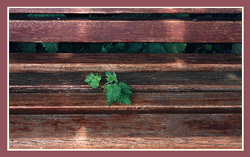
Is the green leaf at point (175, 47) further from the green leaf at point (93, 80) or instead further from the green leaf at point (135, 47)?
the green leaf at point (93, 80)

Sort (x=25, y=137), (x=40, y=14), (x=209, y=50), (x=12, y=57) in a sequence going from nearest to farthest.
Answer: (x=25, y=137) < (x=12, y=57) < (x=40, y=14) < (x=209, y=50)

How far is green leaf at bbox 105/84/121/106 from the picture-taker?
1426mm

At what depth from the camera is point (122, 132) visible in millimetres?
1457

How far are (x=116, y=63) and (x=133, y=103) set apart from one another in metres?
0.44

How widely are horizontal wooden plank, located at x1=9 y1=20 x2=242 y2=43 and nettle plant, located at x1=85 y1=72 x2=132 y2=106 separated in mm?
491

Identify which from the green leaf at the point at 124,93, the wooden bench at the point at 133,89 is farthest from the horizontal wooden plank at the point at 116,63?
the green leaf at the point at 124,93

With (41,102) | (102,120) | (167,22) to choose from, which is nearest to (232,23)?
(167,22)

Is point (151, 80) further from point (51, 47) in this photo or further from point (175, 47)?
point (51, 47)

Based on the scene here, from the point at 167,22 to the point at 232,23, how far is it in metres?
0.64

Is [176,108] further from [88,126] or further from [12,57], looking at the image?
[12,57]

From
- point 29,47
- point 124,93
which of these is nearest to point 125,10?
point 124,93

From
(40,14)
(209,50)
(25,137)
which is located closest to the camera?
(25,137)

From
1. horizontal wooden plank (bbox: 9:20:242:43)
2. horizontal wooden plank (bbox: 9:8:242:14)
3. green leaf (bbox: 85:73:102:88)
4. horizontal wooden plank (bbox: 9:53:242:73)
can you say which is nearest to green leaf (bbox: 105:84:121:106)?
green leaf (bbox: 85:73:102:88)

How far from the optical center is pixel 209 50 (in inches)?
86.3
